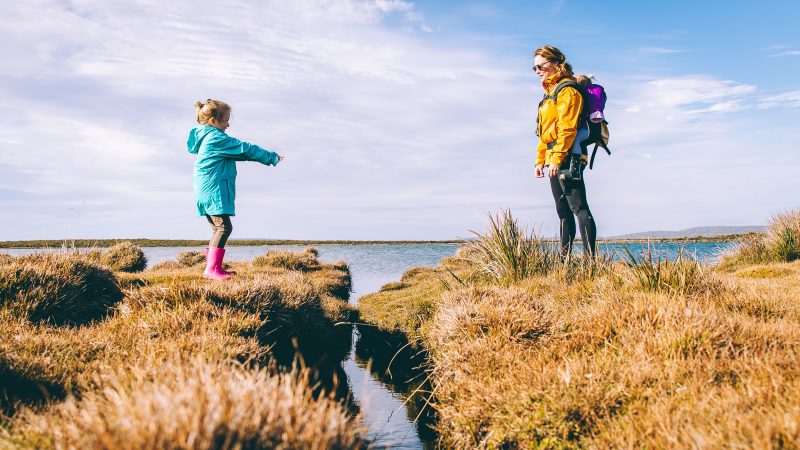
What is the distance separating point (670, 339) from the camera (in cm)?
354

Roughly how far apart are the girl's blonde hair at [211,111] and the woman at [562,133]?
493 centimetres

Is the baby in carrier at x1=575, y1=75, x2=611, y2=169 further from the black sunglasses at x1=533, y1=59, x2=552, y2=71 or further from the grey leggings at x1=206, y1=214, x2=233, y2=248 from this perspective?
the grey leggings at x1=206, y1=214, x2=233, y2=248

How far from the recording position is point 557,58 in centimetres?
701

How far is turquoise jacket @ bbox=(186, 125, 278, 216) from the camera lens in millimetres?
7402

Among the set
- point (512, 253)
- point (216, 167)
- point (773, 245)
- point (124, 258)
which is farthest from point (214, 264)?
point (773, 245)

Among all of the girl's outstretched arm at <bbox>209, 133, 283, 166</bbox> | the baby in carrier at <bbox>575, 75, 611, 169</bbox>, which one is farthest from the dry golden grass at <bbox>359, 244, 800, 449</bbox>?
the girl's outstretched arm at <bbox>209, 133, 283, 166</bbox>

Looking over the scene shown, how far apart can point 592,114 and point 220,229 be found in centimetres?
588

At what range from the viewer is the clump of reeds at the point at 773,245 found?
470 inches

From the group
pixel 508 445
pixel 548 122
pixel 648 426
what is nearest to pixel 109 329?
pixel 508 445

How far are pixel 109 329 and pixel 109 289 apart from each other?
2614mm

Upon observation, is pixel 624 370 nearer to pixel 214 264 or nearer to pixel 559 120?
pixel 559 120

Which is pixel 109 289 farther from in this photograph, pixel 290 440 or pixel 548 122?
pixel 548 122

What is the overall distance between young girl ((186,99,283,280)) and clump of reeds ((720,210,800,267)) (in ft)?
40.8

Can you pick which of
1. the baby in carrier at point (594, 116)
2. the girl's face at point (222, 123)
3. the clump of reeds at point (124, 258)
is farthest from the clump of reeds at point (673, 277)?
the clump of reeds at point (124, 258)
